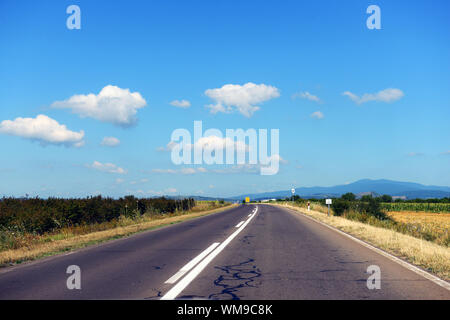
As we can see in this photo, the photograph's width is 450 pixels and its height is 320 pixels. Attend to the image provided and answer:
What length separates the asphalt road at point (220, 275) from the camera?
5.45 metres

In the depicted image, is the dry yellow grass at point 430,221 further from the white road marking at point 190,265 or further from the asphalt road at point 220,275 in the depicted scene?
the white road marking at point 190,265

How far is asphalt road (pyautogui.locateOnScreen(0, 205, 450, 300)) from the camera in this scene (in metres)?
5.45

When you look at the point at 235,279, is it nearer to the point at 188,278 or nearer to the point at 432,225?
the point at 188,278

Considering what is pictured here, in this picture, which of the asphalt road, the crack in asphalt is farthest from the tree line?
the crack in asphalt

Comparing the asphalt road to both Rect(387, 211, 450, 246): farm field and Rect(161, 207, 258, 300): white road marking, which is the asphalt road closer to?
Rect(161, 207, 258, 300): white road marking

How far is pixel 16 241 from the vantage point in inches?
449

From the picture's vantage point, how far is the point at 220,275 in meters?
6.78

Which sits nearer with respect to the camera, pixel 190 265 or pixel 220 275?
pixel 220 275

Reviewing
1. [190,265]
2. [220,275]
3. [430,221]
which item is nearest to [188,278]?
[220,275]
